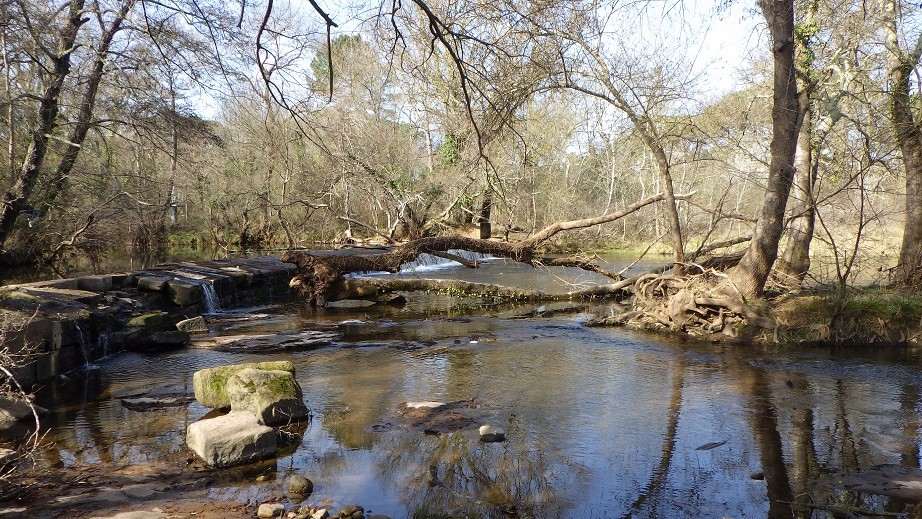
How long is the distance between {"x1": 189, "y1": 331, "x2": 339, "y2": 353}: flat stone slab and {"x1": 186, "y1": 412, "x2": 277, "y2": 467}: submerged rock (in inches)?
173

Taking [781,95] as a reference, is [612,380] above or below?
→ below

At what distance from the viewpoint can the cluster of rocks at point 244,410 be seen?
5387 millimetres

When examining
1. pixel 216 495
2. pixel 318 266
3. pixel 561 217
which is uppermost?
pixel 561 217

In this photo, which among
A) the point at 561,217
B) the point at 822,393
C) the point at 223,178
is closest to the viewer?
the point at 822,393

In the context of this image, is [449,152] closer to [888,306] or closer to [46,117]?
[46,117]

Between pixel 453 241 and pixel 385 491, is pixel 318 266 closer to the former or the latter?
pixel 453 241

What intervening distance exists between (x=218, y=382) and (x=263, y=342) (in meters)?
3.70

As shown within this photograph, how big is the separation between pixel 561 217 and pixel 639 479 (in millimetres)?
25757

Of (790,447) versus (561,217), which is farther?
(561,217)

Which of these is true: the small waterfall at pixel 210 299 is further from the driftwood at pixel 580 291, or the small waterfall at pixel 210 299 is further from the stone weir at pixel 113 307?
the driftwood at pixel 580 291

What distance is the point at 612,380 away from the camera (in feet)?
27.2

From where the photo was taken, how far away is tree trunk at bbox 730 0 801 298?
10.0 metres

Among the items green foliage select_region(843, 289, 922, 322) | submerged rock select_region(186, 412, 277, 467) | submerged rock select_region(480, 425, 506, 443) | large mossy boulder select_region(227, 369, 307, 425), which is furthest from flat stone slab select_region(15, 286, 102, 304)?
green foliage select_region(843, 289, 922, 322)

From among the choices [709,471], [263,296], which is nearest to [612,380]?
[709,471]
